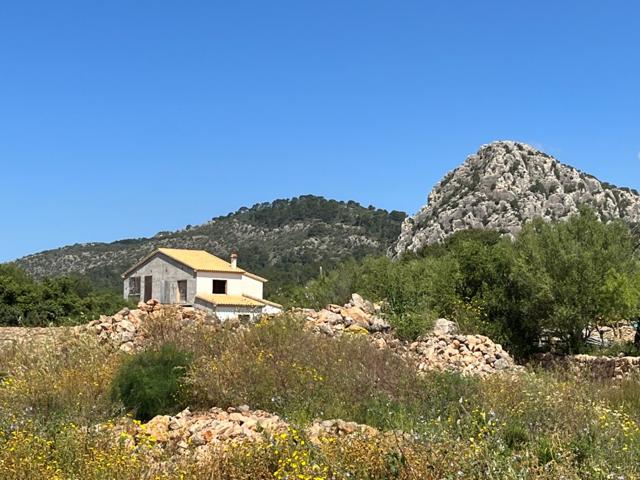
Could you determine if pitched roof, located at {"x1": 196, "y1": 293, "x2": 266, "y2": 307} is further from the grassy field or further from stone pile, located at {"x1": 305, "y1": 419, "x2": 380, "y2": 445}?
stone pile, located at {"x1": 305, "y1": 419, "x2": 380, "y2": 445}

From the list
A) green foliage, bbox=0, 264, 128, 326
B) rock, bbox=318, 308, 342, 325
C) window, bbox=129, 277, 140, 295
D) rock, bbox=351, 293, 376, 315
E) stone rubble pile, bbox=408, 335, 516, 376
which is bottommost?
stone rubble pile, bbox=408, 335, 516, 376

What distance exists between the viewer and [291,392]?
773 centimetres

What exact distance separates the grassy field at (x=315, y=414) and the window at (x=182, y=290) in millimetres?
35563

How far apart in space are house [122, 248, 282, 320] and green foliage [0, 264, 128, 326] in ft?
30.5

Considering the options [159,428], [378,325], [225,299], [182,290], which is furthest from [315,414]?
[182,290]

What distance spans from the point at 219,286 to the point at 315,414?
40080 millimetres

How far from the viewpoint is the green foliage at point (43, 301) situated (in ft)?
88.1

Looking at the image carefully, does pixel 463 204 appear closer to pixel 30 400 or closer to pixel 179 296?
pixel 179 296

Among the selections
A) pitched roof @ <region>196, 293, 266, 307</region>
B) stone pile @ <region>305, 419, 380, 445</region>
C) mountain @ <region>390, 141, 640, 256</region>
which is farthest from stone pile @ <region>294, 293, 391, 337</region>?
mountain @ <region>390, 141, 640, 256</region>

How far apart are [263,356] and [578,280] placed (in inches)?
484

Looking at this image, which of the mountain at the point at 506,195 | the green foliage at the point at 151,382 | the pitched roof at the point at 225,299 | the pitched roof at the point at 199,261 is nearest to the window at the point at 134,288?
the pitched roof at the point at 199,261

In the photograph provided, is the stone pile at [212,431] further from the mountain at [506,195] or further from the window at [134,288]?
the mountain at [506,195]

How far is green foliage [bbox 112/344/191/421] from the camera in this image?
304 inches

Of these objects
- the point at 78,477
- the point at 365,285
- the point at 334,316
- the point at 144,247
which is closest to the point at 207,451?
the point at 78,477
